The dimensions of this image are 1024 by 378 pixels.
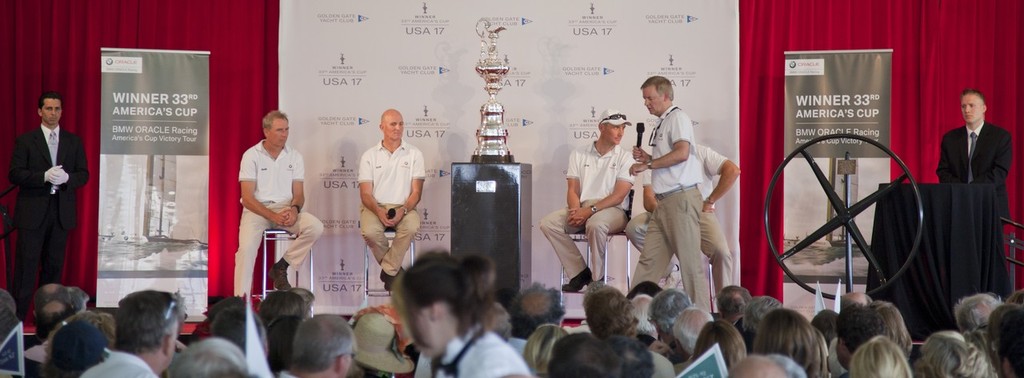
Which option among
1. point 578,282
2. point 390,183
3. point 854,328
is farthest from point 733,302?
point 390,183

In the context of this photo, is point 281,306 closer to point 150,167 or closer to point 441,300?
point 441,300

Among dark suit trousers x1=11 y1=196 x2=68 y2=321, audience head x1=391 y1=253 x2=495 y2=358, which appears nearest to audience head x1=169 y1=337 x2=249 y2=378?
audience head x1=391 y1=253 x2=495 y2=358

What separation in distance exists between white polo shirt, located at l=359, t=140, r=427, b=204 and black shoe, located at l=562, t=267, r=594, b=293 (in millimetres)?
1318

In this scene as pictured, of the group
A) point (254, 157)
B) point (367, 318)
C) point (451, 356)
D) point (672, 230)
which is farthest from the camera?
point (254, 157)

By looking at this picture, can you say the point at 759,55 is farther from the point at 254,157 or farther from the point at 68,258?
the point at 68,258

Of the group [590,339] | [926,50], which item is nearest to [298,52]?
[926,50]

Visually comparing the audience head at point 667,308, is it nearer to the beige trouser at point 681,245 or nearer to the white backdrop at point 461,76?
the beige trouser at point 681,245

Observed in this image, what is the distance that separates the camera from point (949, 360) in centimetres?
302

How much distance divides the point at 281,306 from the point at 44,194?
440 cm

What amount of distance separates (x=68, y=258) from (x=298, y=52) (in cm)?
238

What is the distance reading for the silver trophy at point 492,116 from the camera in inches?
302

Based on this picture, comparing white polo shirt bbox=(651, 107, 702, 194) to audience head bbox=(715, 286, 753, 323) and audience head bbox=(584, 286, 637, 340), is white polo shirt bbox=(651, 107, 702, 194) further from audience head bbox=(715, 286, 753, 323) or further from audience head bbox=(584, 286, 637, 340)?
audience head bbox=(584, 286, 637, 340)

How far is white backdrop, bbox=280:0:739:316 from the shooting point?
8.65 meters

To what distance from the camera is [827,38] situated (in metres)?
8.64
